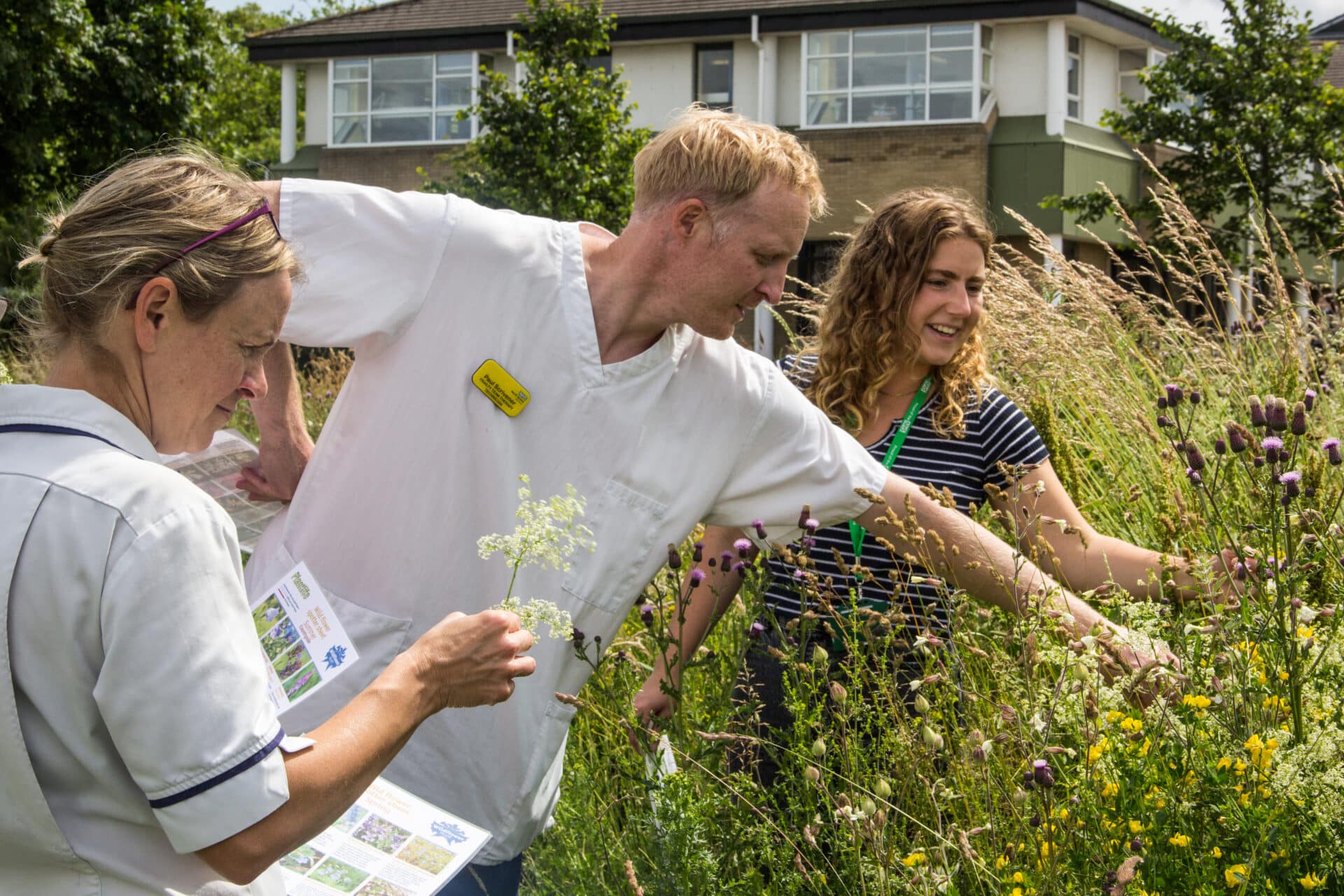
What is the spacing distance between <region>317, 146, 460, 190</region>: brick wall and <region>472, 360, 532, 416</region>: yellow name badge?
28491 millimetres

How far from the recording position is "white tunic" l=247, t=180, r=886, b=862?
257 cm

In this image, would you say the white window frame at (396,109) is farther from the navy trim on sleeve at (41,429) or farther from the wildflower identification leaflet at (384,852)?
the navy trim on sleeve at (41,429)

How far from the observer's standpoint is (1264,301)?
461cm

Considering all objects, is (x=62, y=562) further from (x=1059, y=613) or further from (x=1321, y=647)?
(x=1321, y=647)

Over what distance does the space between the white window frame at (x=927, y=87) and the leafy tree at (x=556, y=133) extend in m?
8.24

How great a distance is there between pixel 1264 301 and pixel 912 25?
24.0m

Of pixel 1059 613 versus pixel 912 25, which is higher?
pixel 912 25

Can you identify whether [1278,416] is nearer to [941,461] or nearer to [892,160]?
[941,461]

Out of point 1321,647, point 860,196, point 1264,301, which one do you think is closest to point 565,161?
point 860,196

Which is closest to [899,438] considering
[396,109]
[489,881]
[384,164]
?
[489,881]

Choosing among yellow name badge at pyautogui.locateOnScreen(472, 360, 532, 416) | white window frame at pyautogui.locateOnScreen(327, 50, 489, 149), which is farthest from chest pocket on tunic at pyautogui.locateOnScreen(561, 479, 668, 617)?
white window frame at pyautogui.locateOnScreen(327, 50, 489, 149)

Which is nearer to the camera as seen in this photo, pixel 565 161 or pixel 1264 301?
pixel 1264 301

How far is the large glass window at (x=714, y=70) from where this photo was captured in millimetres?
28641

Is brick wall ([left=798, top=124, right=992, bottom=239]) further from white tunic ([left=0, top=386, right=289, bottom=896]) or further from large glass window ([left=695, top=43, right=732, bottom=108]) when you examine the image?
white tunic ([left=0, top=386, right=289, bottom=896])
